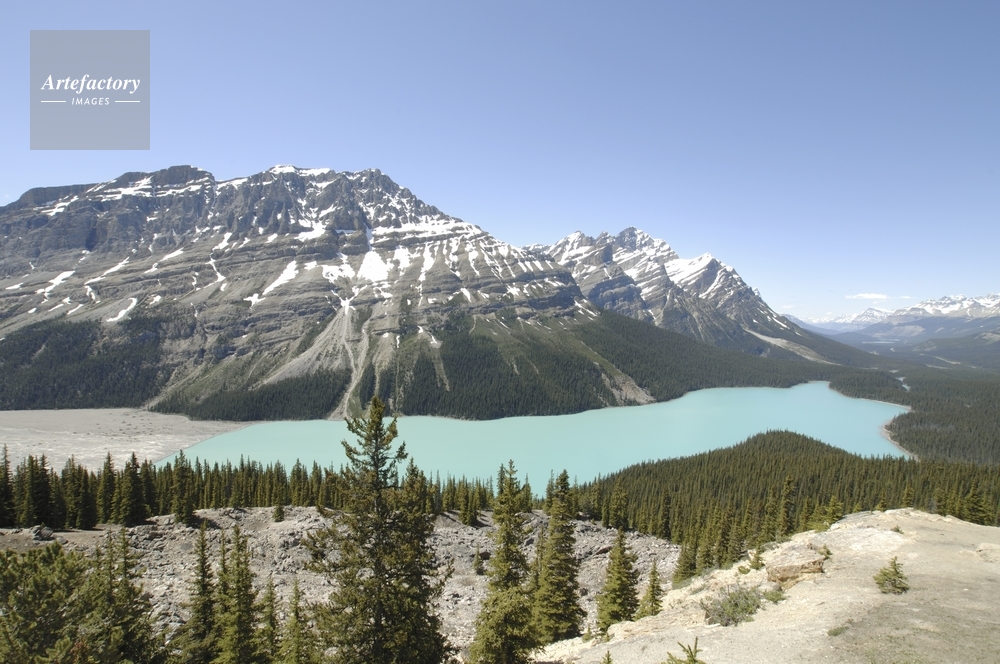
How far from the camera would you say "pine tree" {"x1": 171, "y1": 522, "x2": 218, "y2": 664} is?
63.1ft

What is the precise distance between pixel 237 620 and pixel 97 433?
138 meters

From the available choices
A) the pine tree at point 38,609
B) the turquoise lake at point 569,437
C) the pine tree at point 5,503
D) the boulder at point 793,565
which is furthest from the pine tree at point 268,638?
the turquoise lake at point 569,437

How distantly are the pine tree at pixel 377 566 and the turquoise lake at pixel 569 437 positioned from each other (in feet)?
245

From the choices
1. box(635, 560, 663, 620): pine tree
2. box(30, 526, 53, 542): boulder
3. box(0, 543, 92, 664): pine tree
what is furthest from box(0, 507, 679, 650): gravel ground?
box(0, 543, 92, 664): pine tree

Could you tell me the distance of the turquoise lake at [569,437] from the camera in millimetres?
102500

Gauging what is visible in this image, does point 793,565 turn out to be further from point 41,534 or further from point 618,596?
point 41,534

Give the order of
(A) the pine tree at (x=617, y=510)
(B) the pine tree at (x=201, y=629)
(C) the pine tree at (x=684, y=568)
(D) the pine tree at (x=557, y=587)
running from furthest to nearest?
1. (A) the pine tree at (x=617, y=510)
2. (C) the pine tree at (x=684, y=568)
3. (D) the pine tree at (x=557, y=587)
4. (B) the pine tree at (x=201, y=629)

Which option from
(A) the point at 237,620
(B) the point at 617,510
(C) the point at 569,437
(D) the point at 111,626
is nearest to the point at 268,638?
(A) the point at 237,620

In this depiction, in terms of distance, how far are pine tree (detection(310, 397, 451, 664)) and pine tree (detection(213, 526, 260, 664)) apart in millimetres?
9560

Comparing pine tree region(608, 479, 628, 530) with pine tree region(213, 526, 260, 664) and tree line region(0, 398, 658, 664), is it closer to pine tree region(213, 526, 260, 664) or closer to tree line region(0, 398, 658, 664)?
tree line region(0, 398, 658, 664)

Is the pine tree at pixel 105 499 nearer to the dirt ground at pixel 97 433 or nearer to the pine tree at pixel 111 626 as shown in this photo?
the pine tree at pixel 111 626

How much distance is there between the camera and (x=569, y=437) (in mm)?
128625

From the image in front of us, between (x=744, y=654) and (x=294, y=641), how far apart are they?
15.7 m

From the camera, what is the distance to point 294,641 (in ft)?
58.7
